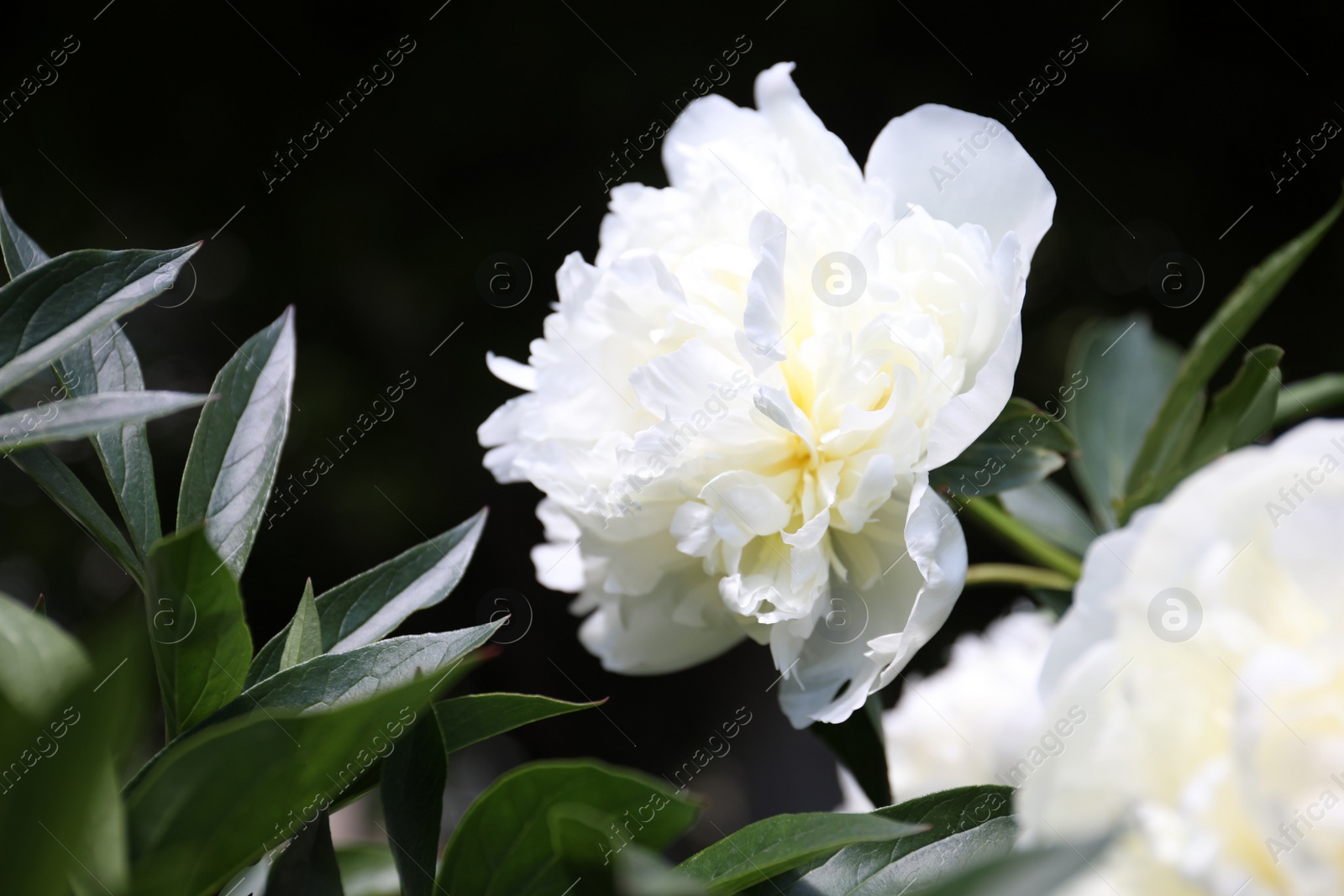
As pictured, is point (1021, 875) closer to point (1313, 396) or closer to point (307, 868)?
point (307, 868)

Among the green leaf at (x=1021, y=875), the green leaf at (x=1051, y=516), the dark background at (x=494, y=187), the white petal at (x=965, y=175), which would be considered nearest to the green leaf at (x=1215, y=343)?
the green leaf at (x=1051, y=516)

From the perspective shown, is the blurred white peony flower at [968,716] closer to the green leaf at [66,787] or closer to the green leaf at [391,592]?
the green leaf at [391,592]

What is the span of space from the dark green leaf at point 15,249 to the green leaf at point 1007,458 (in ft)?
1.12

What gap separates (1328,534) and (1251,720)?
5cm

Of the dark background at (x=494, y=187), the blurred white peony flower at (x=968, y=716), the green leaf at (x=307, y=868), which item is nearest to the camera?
the green leaf at (x=307, y=868)

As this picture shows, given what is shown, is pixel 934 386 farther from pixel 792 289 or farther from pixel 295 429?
pixel 295 429

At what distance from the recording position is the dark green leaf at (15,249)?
327mm

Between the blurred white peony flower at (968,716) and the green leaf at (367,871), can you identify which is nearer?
the green leaf at (367,871)

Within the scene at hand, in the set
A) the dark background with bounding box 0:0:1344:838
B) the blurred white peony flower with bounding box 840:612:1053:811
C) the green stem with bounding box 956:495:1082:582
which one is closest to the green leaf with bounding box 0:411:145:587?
the green stem with bounding box 956:495:1082:582

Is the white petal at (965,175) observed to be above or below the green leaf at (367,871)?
above

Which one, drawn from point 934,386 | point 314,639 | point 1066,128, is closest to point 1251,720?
point 934,386

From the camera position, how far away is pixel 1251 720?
229mm

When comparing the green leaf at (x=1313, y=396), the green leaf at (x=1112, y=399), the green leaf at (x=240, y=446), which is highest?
the green leaf at (x=240, y=446)

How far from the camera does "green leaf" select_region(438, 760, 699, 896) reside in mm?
261
